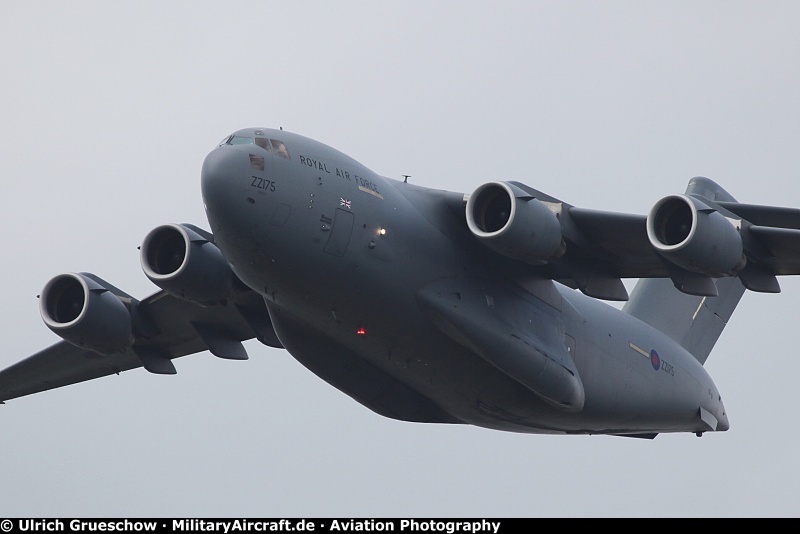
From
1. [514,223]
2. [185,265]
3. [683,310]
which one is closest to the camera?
[514,223]

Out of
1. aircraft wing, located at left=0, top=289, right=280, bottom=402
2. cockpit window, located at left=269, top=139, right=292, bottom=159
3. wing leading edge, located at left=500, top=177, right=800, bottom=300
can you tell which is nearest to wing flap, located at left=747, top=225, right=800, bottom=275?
wing leading edge, located at left=500, top=177, right=800, bottom=300

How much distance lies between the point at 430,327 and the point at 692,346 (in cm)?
577

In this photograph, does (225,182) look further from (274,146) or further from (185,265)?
(185,265)

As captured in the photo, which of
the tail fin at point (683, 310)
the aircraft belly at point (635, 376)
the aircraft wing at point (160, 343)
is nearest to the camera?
the aircraft belly at point (635, 376)

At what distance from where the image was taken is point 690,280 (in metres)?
12.8

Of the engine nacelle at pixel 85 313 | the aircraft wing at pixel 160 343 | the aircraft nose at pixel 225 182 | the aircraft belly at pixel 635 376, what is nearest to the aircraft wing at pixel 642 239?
the aircraft belly at pixel 635 376

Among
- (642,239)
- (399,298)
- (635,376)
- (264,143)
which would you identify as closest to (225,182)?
(264,143)

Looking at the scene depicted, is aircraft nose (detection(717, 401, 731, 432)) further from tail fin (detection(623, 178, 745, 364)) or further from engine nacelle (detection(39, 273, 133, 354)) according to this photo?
engine nacelle (detection(39, 273, 133, 354))

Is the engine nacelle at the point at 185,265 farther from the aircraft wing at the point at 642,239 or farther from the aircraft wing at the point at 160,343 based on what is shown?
the aircraft wing at the point at 642,239
